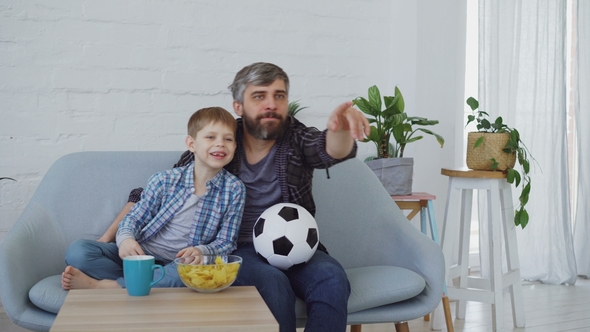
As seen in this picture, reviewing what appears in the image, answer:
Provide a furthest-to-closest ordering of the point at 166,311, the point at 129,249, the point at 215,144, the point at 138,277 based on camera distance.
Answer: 1. the point at 215,144
2. the point at 129,249
3. the point at 138,277
4. the point at 166,311

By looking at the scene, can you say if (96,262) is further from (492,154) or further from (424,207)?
(492,154)

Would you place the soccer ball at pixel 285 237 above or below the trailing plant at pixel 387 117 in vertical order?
below

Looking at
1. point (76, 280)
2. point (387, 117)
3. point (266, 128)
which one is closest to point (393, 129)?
point (387, 117)

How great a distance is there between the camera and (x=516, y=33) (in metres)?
3.63

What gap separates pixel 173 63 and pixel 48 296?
1379 millimetres

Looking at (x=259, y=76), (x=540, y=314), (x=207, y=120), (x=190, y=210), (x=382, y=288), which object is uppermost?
(x=259, y=76)

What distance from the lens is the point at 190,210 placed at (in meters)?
2.06

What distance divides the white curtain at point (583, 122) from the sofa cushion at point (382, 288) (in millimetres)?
2472

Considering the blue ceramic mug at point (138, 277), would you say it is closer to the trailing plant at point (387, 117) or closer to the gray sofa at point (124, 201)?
the gray sofa at point (124, 201)

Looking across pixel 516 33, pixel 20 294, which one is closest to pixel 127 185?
pixel 20 294

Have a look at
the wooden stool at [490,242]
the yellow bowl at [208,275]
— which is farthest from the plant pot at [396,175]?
the yellow bowl at [208,275]

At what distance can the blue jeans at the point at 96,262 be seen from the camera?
189 cm

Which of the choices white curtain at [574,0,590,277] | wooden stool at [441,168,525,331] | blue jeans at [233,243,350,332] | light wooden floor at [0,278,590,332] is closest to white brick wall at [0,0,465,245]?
wooden stool at [441,168,525,331]

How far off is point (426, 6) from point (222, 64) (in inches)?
41.8
